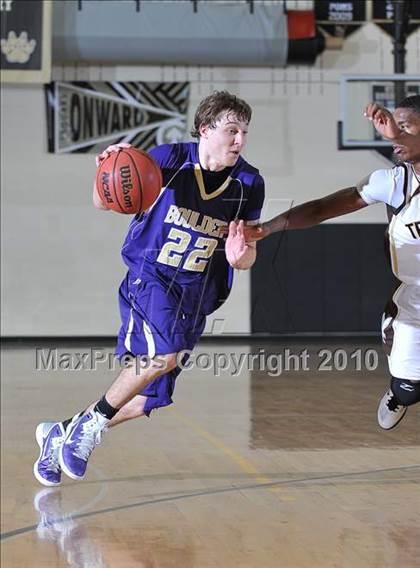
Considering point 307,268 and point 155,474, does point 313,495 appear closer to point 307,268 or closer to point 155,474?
point 155,474

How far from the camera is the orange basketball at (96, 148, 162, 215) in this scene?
169 inches

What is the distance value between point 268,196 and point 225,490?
1124cm

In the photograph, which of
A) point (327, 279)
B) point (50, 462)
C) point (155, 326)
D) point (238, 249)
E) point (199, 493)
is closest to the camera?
point (238, 249)

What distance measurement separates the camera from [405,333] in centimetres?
476

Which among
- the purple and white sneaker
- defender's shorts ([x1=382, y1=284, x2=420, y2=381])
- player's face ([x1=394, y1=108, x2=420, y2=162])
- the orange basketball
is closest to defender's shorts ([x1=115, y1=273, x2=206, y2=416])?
the purple and white sneaker

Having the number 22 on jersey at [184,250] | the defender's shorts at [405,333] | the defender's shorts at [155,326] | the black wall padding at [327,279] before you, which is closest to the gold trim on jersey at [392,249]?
the defender's shorts at [405,333]

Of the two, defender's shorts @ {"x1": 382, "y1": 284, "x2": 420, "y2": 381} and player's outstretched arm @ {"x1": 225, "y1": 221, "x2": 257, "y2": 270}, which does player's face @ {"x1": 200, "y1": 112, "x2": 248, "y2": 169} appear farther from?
defender's shorts @ {"x1": 382, "y1": 284, "x2": 420, "y2": 381}

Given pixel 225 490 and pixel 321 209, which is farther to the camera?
pixel 225 490

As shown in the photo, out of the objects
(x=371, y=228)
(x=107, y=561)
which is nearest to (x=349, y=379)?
(x=371, y=228)

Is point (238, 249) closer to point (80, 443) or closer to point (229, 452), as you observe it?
point (80, 443)

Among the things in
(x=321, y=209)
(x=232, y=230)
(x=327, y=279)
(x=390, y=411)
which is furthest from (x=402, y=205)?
(x=327, y=279)

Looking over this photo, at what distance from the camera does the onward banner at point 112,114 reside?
A: 15.3 m

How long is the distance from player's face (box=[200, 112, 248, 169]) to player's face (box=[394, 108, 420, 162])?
0.75 m

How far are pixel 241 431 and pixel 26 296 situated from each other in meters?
8.97
